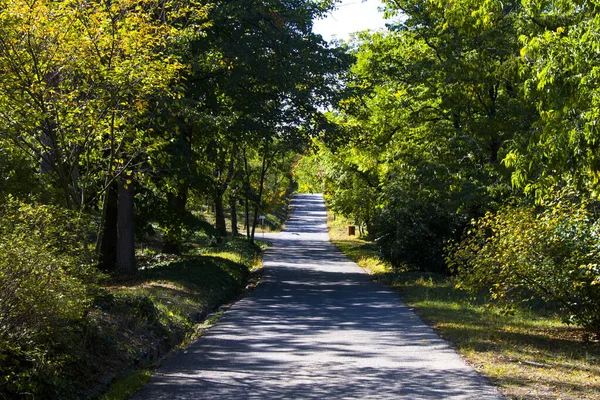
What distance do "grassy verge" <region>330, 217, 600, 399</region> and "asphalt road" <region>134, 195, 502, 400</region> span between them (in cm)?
34

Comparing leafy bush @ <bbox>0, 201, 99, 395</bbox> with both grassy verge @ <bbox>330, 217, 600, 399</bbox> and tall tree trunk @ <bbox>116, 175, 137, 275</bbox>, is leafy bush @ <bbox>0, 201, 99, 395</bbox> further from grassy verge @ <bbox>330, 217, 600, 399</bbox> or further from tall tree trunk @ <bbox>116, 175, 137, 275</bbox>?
tall tree trunk @ <bbox>116, 175, 137, 275</bbox>

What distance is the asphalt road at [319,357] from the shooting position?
8258 millimetres

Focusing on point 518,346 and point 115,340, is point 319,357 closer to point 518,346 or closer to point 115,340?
point 115,340

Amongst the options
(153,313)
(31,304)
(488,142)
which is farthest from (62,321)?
(488,142)

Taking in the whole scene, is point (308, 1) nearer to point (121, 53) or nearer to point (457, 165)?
point (457, 165)

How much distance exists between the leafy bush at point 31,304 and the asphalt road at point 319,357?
144cm

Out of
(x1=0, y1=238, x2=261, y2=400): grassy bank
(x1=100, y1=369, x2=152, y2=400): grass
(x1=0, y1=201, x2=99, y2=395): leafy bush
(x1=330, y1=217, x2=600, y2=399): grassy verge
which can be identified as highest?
(x1=0, y1=201, x2=99, y2=395): leafy bush

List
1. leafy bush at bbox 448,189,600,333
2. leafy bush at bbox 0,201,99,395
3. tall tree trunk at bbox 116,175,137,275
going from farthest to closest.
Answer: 1. tall tree trunk at bbox 116,175,137,275
2. leafy bush at bbox 448,189,600,333
3. leafy bush at bbox 0,201,99,395

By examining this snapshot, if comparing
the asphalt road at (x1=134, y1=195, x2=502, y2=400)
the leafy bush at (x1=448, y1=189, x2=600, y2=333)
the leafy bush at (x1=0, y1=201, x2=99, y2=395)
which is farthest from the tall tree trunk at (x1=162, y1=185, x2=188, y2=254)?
the leafy bush at (x1=0, y1=201, x2=99, y2=395)

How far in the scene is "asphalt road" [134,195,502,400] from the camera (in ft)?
27.1

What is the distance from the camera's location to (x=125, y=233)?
19281 mm

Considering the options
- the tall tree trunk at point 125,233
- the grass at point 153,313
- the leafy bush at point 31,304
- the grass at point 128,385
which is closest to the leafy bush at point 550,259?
the grass at point 153,313

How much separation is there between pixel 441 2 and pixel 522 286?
17.2 ft

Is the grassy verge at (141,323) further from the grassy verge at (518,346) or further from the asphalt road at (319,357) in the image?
the grassy verge at (518,346)
